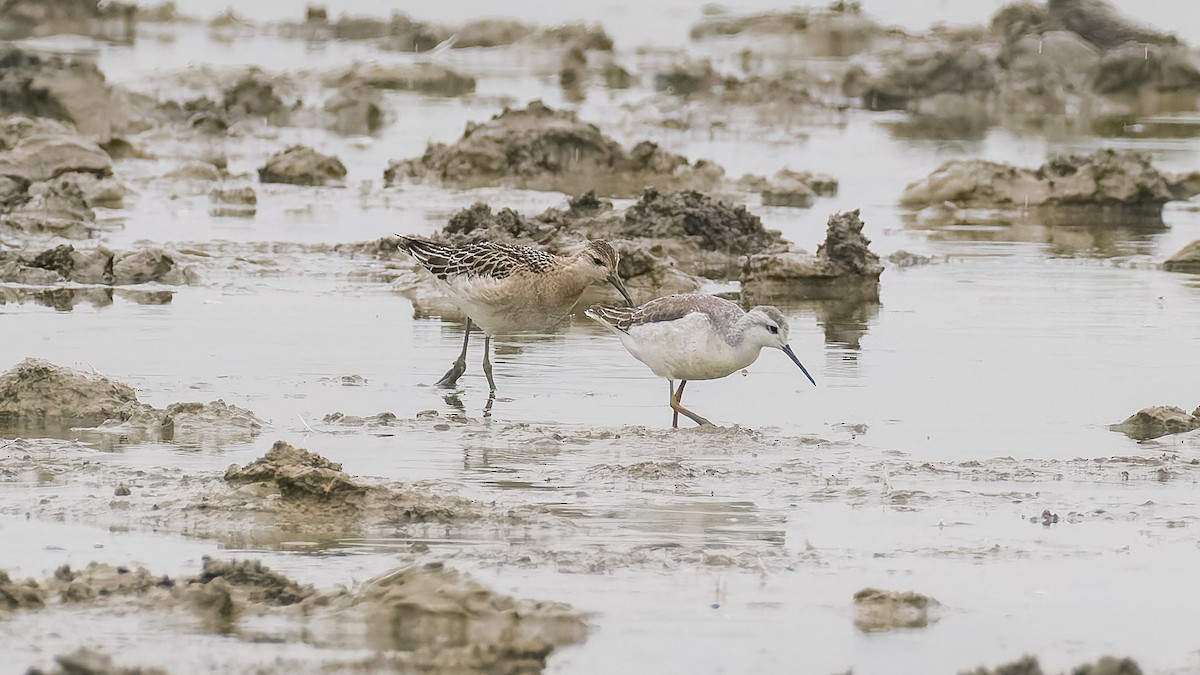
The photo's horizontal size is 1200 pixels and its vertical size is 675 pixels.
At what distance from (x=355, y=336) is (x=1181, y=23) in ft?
127

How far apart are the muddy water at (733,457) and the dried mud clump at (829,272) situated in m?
0.27

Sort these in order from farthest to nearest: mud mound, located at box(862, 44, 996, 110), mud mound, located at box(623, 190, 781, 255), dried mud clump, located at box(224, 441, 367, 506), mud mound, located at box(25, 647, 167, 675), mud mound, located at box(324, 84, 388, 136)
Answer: mud mound, located at box(862, 44, 996, 110), mud mound, located at box(324, 84, 388, 136), mud mound, located at box(623, 190, 781, 255), dried mud clump, located at box(224, 441, 367, 506), mud mound, located at box(25, 647, 167, 675)

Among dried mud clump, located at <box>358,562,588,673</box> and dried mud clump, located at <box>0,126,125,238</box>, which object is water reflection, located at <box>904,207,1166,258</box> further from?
dried mud clump, located at <box>358,562,588,673</box>

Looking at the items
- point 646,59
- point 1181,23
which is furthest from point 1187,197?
point 1181,23

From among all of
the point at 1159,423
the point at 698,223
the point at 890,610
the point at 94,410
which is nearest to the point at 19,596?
the point at 890,610

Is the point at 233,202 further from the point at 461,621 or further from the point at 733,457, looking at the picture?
the point at 461,621

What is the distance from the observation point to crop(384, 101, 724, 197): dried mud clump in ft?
70.3

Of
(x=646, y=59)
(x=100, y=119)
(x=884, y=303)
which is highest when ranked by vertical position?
(x=646, y=59)

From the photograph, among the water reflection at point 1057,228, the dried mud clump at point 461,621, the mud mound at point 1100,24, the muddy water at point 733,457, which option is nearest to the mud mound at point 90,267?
the muddy water at point 733,457

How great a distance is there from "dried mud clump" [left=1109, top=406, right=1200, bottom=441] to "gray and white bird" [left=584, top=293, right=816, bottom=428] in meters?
1.66

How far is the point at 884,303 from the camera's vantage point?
14539mm

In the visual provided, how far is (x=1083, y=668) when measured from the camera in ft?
19.4

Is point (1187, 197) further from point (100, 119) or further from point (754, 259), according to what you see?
point (100, 119)

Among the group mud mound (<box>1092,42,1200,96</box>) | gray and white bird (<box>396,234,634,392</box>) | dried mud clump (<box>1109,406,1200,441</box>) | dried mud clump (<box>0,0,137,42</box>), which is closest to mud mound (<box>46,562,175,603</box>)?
gray and white bird (<box>396,234,634,392</box>)
